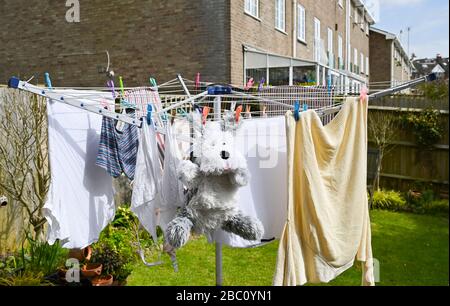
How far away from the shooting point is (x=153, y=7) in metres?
3.01

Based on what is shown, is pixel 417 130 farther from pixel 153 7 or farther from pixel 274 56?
pixel 153 7

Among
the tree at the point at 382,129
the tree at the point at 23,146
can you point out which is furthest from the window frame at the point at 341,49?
the tree at the point at 23,146

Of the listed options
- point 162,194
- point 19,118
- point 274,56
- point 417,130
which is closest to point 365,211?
point 162,194

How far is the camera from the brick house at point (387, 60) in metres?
2.63

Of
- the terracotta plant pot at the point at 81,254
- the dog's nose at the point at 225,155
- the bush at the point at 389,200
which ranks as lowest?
the terracotta plant pot at the point at 81,254

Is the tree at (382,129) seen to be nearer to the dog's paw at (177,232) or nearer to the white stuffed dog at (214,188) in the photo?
the white stuffed dog at (214,188)

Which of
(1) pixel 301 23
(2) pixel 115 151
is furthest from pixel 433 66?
(2) pixel 115 151

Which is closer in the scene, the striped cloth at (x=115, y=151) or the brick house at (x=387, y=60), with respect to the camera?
the striped cloth at (x=115, y=151)

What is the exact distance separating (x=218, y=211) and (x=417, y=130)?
3.08 m

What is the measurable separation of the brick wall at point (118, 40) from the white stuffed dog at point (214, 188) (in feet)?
5.28

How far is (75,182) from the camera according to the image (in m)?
1.67

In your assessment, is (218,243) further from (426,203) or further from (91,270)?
(426,203)

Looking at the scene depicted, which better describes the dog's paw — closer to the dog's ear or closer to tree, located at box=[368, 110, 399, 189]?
the dog's ear

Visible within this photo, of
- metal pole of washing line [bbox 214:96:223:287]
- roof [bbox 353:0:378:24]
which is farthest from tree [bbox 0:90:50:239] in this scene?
roof [bbox 353:0:378:24]
